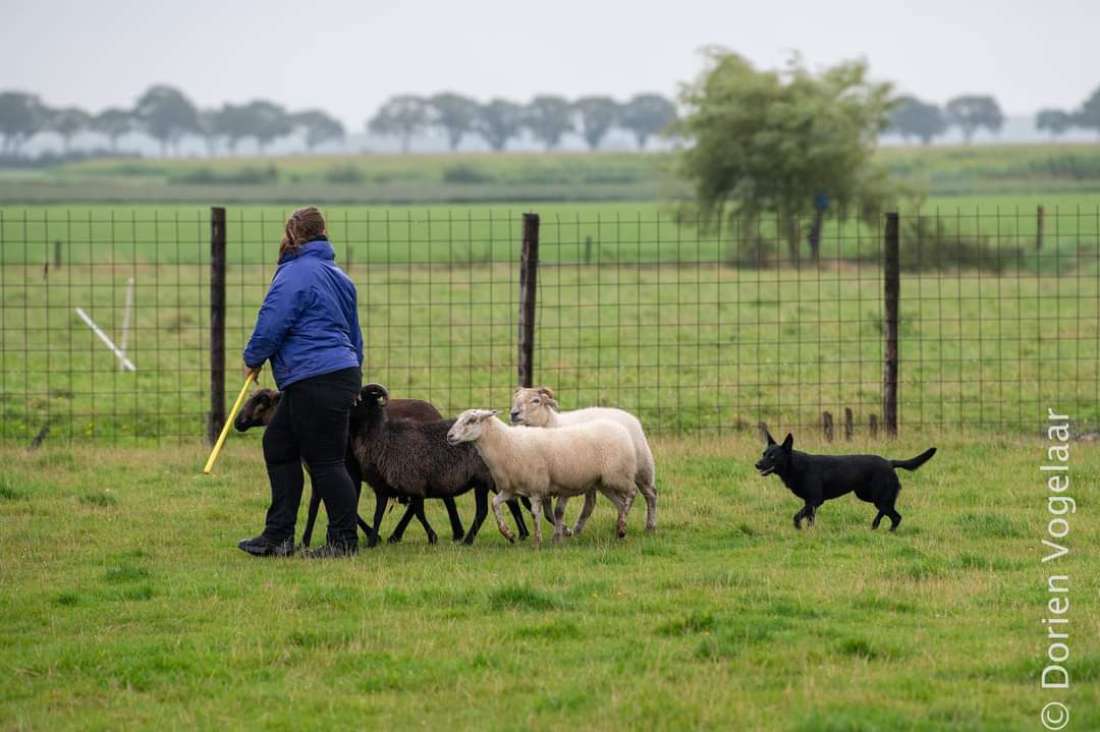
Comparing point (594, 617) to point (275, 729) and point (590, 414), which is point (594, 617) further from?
point (590, 414)

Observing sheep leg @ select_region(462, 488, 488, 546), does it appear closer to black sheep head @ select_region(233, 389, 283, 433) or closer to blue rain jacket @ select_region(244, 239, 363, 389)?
blue rain jacket @ select_region(244, 239, 363, 389)

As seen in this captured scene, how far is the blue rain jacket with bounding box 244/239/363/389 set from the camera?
9.95 metres

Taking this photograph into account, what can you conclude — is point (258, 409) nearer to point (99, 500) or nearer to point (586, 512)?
point (99, 500)

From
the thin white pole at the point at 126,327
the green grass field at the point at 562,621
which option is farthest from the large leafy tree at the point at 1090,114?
the green grass field at the point at 562,621

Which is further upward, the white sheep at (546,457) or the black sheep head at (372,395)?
the black sheep head at (372,395)

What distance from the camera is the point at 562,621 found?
315 inches

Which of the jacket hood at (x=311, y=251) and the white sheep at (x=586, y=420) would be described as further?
the white sheep at (x=586, y=420)

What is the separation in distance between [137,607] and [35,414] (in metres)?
9.37

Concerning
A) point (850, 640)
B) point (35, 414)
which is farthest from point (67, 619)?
point (35, 414)

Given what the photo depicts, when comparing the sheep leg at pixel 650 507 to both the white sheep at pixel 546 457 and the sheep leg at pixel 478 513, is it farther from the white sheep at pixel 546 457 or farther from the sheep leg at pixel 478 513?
the sheep leg at pixel 478 513

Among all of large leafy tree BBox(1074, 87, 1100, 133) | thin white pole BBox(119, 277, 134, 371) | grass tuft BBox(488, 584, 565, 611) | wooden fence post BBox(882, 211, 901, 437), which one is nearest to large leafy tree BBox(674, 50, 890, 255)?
thin white pole BBox(119, 277, 134, 371)

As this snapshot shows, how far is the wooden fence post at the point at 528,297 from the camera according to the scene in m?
14.6

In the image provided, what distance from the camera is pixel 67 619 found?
8.31 metres

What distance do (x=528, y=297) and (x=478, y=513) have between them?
4192mm
